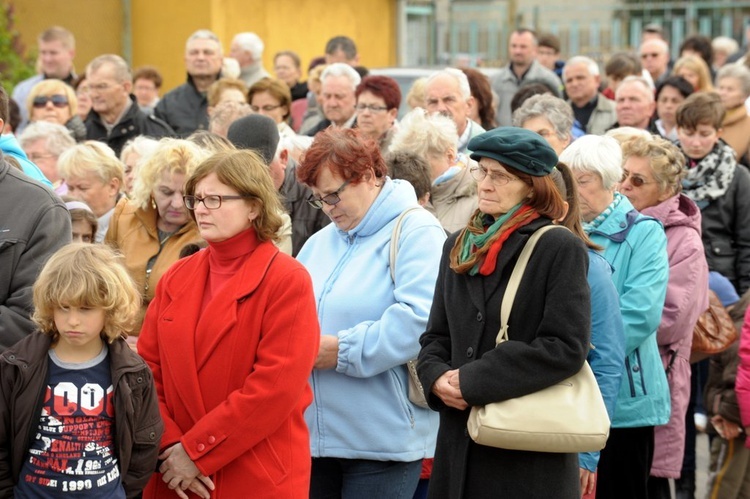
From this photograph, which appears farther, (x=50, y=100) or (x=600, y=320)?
(x=50, y=100)

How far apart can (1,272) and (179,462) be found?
3.07 feet

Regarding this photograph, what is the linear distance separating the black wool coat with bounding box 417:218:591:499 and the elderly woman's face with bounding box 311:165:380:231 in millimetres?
686

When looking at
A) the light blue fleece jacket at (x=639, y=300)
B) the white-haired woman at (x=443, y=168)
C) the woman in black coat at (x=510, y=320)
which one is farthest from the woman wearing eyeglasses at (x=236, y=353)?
the white-haired woman at (x=443, y=168)

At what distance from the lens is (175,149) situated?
541cm

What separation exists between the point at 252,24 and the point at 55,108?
7861 mm

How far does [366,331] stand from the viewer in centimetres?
450

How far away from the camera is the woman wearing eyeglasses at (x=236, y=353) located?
13.1ft

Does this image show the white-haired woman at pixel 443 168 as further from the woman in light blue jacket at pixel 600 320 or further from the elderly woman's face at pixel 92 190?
the elderly woman's face at pixel 92 190

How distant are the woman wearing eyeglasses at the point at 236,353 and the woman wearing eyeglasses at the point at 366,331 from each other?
1.21 feet

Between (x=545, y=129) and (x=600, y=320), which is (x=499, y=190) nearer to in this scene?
(x=600, y=320)

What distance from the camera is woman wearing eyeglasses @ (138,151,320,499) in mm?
4000

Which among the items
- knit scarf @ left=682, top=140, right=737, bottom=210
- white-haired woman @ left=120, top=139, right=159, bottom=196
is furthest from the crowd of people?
knit scarf @ left=682, top=140, right=737, bottom=210

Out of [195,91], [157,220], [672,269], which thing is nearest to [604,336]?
[672,269]

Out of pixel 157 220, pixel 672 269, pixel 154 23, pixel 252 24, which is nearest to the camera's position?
pixel 157 220
